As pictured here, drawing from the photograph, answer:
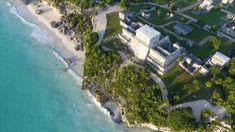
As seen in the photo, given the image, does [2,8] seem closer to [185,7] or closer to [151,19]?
[151,19]

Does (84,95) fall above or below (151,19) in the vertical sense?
below

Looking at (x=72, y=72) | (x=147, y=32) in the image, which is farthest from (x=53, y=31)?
(x=147, y=32)

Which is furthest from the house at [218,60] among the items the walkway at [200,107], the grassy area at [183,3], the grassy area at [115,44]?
the grassy area at [183,3]

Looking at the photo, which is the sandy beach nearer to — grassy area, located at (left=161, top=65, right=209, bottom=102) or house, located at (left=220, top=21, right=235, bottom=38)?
grassy area, located at (left=161, top=65, right=209, bottom=102)

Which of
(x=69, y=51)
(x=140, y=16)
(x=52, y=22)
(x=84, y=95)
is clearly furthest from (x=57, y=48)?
(x=140, y=16)

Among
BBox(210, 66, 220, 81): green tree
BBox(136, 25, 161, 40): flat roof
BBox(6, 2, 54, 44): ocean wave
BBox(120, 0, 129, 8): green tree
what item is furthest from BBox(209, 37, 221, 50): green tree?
BBox(6, 2, 54, 44): ocean wave

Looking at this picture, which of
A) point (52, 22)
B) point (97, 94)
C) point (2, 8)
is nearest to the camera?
point (97, 94)

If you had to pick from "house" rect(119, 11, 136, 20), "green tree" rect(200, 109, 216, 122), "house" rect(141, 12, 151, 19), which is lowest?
"green tree" rect(200, 109, 216, 122)
